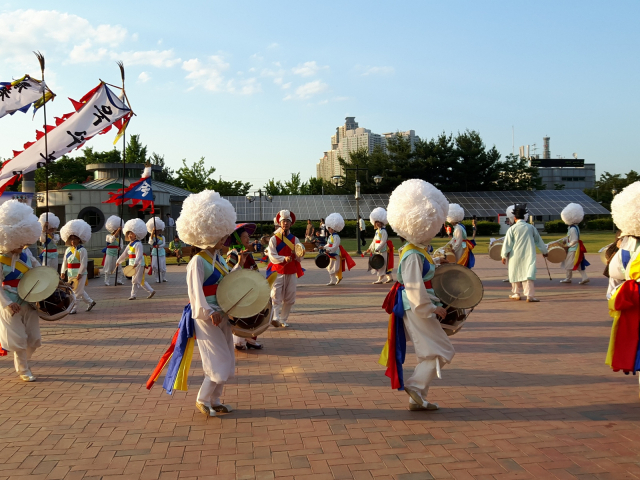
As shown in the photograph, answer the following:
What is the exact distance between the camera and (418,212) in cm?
504

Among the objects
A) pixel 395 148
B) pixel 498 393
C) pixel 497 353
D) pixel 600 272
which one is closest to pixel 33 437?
pixel 498 393

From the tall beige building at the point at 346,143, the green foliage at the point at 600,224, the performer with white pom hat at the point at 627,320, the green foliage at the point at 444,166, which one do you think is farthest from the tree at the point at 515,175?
the tall beige building at the point at 346,143

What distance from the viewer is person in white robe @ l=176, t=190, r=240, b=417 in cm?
487

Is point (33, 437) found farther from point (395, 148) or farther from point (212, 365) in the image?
point (395, 148)

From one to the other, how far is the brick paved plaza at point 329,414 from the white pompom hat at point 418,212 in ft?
5.37

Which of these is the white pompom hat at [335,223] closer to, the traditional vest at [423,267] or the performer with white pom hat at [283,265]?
the performer with white pom hat at [283,265]

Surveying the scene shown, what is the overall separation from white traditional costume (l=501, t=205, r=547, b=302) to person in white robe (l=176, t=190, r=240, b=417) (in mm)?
8480

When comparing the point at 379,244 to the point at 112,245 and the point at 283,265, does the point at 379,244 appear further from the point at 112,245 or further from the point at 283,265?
the point at 112,245

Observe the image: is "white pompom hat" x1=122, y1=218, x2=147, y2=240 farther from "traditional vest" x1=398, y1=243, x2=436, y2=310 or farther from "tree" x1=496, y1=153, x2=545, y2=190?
"tree" x1=496, y1=153, x2=545, y2=190

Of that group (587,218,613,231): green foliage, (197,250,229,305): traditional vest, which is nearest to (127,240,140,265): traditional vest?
(197,250,229,305): traditional vest

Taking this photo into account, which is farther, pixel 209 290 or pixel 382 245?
pixel 382 245

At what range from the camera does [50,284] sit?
6.51m

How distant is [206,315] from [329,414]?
1.45 metres

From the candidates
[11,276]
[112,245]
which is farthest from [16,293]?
[112,245]
